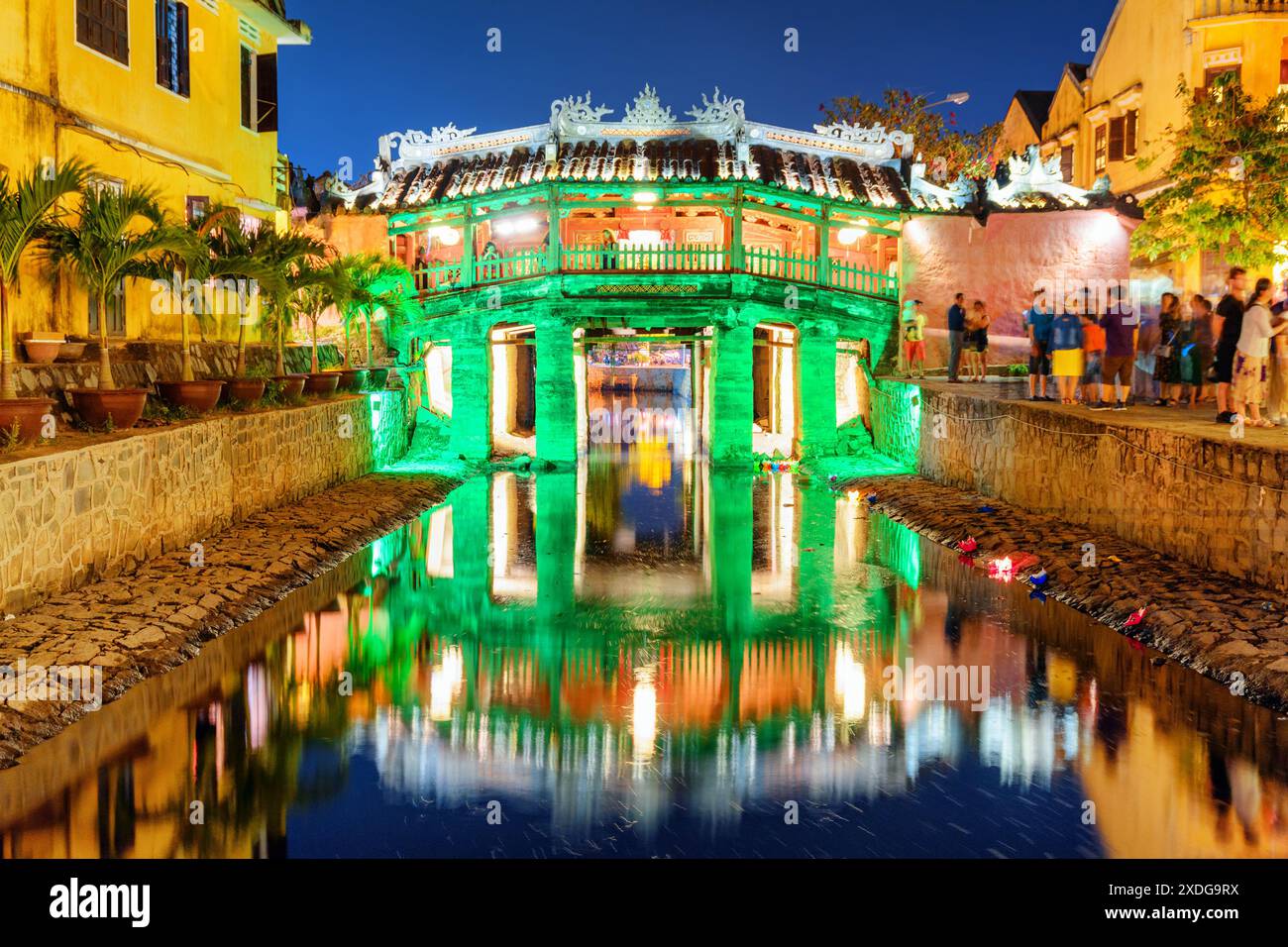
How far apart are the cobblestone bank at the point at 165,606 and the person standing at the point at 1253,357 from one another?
10.6 metres

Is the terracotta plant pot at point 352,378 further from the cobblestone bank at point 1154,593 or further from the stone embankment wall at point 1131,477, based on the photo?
the cobblestone bank at point 1154,593

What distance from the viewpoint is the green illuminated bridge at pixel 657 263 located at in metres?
27.9

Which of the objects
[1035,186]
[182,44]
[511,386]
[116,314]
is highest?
[182,44]

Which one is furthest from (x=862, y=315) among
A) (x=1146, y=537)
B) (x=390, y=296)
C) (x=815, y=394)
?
(x=1146, y=537)

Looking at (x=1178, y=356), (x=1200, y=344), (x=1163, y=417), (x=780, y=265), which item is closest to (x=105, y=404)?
(x=1163, y=417)

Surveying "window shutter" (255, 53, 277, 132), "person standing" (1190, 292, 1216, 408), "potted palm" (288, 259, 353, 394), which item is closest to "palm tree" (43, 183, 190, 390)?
"potted palm" (288, 259, 353, 394)

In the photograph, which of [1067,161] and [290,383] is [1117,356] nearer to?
[290,383]

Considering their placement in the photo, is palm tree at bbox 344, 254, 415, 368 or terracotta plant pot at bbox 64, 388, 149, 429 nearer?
terracotta plant pot at bbox 64, 388, 149, 429

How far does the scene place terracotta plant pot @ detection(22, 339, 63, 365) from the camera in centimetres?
1472

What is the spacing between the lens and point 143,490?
41.1 ft

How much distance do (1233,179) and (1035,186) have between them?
8.18m

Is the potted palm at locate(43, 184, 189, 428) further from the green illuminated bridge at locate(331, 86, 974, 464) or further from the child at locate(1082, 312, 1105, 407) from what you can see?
the green illuminated bridge at locate(331, 86, 974, 464)

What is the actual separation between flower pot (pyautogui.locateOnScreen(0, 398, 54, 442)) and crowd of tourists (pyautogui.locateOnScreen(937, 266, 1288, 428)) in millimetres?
11918

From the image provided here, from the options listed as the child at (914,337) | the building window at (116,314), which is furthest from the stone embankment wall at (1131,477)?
the building window at (116,314)
